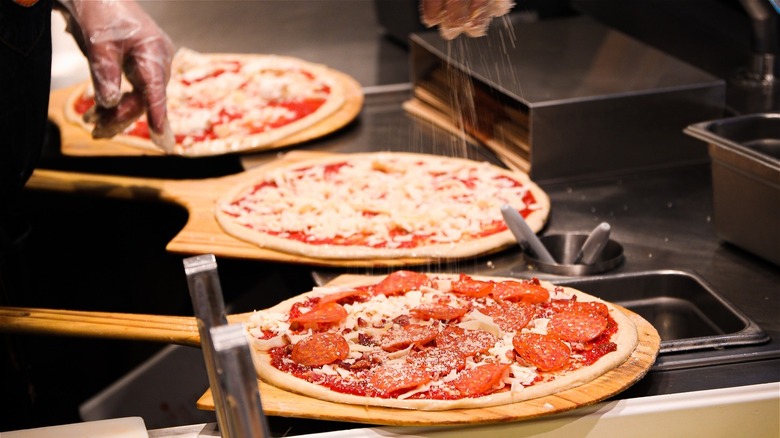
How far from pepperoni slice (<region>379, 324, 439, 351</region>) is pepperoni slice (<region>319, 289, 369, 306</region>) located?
0.17 metres

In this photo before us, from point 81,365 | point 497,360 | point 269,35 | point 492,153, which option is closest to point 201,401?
point 497,360

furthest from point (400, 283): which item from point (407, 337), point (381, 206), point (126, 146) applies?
point (126, 146)

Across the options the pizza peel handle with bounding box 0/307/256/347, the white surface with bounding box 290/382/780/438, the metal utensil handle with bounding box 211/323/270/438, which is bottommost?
the white surface with bounding box 290/382/780/438

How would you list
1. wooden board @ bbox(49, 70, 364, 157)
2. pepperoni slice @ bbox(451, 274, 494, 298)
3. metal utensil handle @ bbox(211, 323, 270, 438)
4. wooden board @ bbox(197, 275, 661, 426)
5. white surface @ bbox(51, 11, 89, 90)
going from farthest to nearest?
white surface @ bbox(51, 11, 89, 90) < wooden board @ bbox(49, 70, 364, 157) < pepperoni slice @ bbox(451, 274, 494, 298) < wooden board @ bbox(197, 275, 661, 426) < metal utensil handle @ bbox(211, 323, 270, 438)

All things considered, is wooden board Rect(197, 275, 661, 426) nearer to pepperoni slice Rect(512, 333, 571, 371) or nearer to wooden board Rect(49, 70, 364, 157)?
pepperoni slice Rect(512, 333, 571, 371)

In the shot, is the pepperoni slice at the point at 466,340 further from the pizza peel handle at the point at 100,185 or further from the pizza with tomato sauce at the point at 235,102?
the pizza with tomato sauce at the point at 235,102

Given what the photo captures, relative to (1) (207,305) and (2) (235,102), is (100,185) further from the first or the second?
(1) (207,305)

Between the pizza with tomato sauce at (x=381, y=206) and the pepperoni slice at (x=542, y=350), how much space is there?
0.47m

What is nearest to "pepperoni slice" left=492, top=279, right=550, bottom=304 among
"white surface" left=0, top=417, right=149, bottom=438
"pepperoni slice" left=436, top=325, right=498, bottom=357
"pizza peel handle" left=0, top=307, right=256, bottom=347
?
"pepperoni slice" left=436, top=325, right=498, bottom=357

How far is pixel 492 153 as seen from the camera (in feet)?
8.82

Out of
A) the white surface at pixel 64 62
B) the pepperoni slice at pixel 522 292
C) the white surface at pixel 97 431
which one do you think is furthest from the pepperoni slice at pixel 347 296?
the white surface at pixel 64 62

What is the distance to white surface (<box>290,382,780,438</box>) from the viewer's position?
147cm

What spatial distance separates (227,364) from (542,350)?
729mm

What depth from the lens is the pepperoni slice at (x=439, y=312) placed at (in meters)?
1.74
